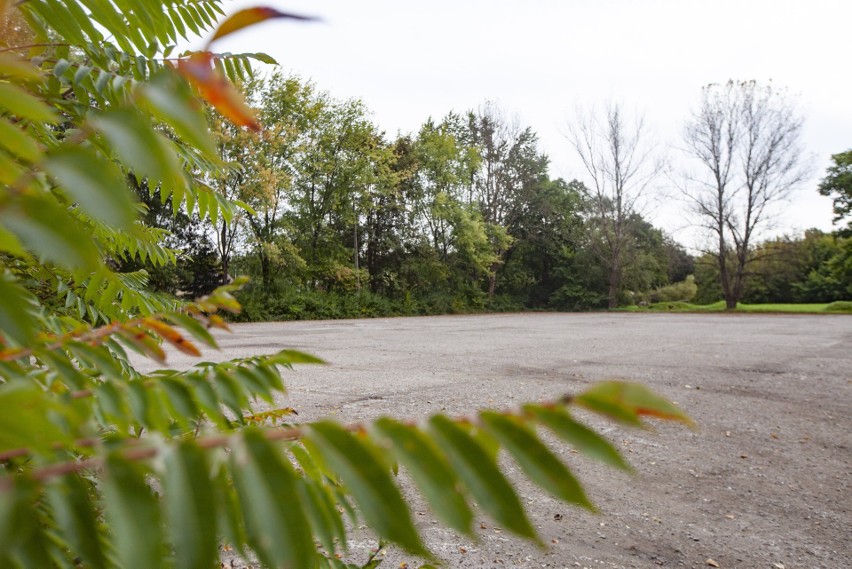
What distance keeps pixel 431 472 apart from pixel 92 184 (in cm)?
31

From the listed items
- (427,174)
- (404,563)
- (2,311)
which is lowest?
(404,563)

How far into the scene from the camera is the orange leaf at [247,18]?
0.42 meters

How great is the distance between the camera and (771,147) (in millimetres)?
29406

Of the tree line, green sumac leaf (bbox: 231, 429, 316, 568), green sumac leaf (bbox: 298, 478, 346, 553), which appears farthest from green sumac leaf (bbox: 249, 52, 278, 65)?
the tree line

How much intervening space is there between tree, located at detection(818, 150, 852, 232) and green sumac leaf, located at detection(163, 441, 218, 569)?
131 feet

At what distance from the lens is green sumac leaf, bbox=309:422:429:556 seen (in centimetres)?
37

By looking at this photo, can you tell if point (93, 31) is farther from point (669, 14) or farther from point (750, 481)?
point (669, 14)

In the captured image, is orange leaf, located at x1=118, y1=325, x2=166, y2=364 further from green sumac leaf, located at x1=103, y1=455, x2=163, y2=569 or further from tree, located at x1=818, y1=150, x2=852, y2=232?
tree, located at x1=818, y1=150, x2=852, y2=232

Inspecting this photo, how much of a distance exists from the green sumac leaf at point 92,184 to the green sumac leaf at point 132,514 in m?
0.17

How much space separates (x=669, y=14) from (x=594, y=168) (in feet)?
73.2

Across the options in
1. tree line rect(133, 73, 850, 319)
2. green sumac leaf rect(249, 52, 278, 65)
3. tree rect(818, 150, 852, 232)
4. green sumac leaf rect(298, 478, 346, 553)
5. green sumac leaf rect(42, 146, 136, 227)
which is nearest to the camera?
green sumac leaf rect(42, 146, 136, 227)

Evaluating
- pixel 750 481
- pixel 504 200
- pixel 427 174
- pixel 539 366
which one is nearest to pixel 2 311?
pixel 750 481

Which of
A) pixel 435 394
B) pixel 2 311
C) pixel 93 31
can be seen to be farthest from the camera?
pixel 435 394

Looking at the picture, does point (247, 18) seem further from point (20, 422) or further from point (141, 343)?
point (141, 343)
